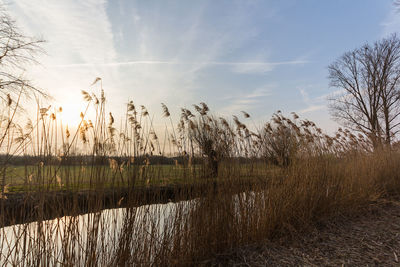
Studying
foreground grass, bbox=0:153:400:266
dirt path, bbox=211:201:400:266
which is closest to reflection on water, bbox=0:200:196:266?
foreground grass, bbox=0:153:400:266

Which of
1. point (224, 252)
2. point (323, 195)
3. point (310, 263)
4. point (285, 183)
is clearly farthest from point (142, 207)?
point (323, 195)

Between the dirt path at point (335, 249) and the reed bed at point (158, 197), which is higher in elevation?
the reed bed at point (158, 197)

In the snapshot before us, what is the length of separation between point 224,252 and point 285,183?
4.43ft

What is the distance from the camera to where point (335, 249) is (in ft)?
8.63

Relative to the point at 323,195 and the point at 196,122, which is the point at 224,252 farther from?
the point at 323,195

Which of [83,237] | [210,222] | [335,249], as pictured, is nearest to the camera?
[83,237]

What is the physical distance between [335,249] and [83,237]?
263cm

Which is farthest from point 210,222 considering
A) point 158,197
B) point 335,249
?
point 335,249

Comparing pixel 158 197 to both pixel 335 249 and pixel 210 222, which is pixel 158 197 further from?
pixel 335 249

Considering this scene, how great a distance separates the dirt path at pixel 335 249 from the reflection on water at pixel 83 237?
781 mm

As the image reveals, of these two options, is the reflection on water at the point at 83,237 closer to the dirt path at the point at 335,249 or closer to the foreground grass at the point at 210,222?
the foreground grass at the point at 210,222

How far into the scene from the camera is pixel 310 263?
7.53ft

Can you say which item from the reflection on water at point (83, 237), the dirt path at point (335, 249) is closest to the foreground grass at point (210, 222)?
the reflection on water at point (83, 237)

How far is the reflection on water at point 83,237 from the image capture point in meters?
1.68
